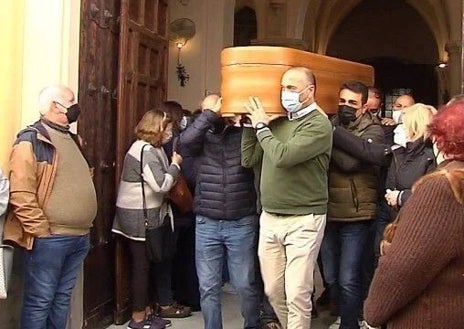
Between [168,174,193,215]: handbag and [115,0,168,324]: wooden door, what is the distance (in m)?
0.43

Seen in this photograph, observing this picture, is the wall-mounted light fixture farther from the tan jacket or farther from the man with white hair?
the tan jacket

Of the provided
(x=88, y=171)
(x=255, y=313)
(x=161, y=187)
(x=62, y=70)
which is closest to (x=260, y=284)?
(x=255, y=313)

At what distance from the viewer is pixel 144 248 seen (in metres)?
5.61

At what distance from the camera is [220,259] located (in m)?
5.07

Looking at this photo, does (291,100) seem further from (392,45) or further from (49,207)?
(392,45)

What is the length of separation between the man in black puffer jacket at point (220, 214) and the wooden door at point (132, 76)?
870 mm

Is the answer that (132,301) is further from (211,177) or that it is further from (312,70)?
(312,70)

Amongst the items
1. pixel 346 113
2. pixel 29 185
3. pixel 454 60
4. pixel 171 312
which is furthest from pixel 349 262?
pixel 454 60

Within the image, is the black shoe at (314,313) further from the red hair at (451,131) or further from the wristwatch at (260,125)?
the red hair at (451,131)

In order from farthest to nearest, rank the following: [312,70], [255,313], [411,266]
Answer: [255,313], [312,70], [411,266]

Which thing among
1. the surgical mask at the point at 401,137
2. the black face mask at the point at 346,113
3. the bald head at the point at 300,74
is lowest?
the surgical mask at the point at 401,137

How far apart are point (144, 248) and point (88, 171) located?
1.11 m

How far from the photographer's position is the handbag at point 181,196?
19.2 ft

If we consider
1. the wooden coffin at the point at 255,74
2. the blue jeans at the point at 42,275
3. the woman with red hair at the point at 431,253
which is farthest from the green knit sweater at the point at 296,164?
the woman with red hair at the point at 431,253
